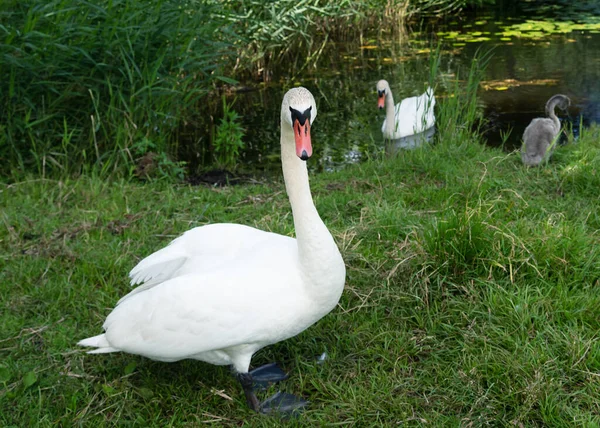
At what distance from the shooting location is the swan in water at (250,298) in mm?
2682

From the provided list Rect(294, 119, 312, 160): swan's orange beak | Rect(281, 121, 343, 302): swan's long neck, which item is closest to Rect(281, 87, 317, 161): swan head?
Rect(294, 119, 312, 160): swan's orange beak

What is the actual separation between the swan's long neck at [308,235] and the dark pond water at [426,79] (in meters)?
3.49

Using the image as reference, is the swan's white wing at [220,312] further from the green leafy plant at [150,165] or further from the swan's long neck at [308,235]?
the green leafy plant at [150,165]

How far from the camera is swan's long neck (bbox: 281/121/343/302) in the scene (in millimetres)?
2756

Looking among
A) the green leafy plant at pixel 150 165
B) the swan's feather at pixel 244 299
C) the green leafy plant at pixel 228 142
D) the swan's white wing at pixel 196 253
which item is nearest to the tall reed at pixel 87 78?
the green leafy plant at pixel 150 165

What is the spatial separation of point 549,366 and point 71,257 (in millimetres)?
2734

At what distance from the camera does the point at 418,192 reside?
15.9ft

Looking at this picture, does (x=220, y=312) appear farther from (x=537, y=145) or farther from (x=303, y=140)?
(x=537, y=145)

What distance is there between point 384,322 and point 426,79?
7.06m

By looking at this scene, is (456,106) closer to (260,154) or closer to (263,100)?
(260,154)

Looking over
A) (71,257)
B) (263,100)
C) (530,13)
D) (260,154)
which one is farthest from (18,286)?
(530,13)

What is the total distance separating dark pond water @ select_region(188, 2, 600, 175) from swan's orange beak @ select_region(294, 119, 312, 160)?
375cm

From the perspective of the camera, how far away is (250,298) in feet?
8.81

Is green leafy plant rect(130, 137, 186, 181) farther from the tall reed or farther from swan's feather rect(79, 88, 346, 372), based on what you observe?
swan's feather rect(79, 88, 346, 372)
